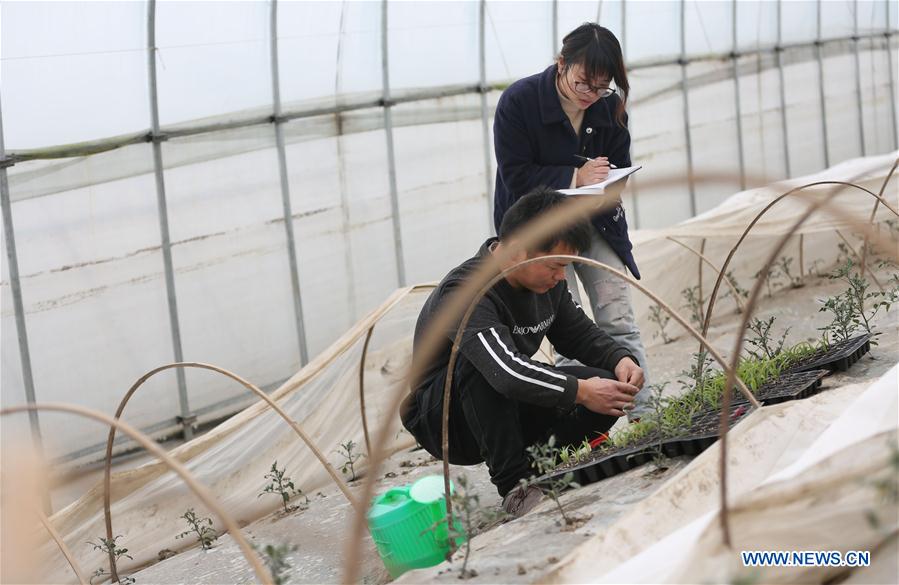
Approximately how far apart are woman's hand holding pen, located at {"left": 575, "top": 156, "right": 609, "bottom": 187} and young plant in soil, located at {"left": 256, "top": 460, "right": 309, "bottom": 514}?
1739 millimetres

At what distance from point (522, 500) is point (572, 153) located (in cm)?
135

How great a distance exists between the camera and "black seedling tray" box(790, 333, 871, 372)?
3.88m

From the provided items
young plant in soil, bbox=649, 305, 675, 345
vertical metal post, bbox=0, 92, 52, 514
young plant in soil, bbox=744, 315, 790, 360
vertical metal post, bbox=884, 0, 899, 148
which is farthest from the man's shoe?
vertical metal post, bbox=884, 0, 899, 148

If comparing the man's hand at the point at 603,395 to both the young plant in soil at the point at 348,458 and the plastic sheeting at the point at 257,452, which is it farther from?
the young plant in soil at the point at 348,458

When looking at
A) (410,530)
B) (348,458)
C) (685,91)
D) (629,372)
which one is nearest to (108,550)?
(348,458)

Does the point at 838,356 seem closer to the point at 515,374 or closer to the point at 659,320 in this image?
the point at 515,374

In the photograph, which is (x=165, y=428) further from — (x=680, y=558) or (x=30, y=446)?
(x=680, y=558)

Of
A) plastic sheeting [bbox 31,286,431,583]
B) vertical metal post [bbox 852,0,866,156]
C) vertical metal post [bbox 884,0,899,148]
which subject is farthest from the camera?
vertical metal post [bbox 884,0,899,148]

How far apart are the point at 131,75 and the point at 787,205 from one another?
3.98 metres

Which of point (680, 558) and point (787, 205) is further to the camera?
point (787, 205)

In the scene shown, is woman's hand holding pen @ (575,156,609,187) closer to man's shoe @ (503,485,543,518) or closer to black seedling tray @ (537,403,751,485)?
black seedling tray @ (537,403,751,485)

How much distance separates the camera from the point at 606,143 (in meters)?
3.98

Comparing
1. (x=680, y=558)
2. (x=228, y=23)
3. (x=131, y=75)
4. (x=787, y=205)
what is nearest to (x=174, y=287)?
(x=131, y=75)

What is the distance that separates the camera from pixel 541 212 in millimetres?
3234
